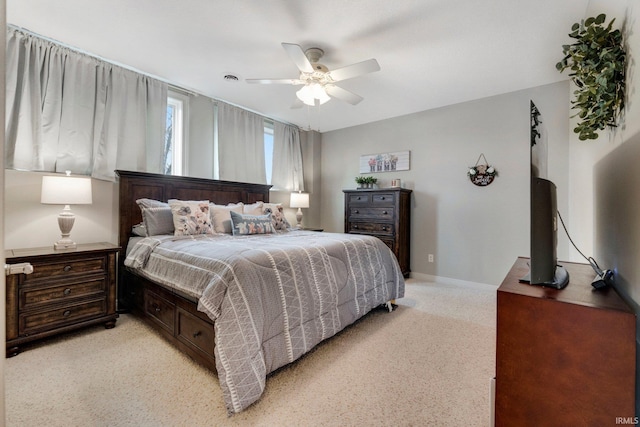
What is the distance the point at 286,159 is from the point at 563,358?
4544 millimetres

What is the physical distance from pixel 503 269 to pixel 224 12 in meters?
4.23

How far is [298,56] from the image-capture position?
2.23 meters

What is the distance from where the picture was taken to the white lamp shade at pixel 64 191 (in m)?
2.28

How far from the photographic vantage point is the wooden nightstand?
2029mm

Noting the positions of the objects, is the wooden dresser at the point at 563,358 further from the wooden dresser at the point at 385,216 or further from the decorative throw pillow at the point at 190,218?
the wooden dresser at the point at 385,216

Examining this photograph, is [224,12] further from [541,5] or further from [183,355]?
[183,355]

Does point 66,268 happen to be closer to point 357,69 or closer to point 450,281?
point 357,69

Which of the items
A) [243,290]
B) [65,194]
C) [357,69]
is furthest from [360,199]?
[65,194]

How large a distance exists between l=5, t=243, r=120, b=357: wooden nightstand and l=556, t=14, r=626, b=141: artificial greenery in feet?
11.7

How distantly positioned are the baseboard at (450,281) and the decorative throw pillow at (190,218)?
3.20m

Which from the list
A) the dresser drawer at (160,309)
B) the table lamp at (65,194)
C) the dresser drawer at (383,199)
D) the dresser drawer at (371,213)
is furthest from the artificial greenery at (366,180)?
the table lamp at (65,194)

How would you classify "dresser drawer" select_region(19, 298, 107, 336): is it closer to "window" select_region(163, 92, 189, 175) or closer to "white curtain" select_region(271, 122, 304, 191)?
"window" select_region(163, 92, 189, 175)

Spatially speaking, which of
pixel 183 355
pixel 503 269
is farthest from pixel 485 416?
pixel 503 269
